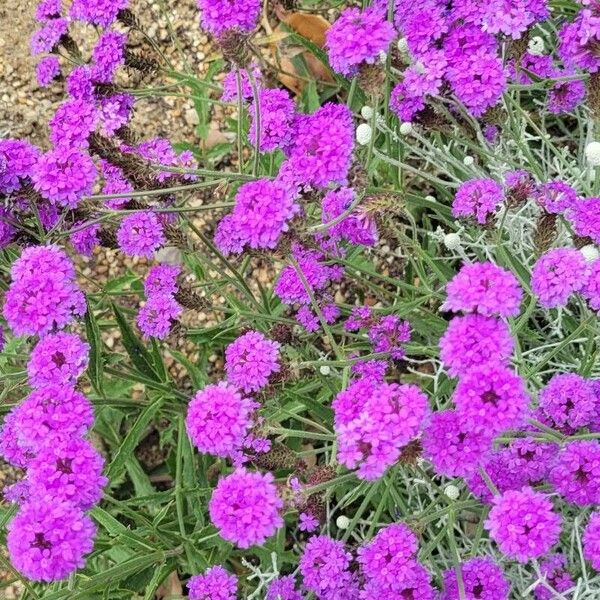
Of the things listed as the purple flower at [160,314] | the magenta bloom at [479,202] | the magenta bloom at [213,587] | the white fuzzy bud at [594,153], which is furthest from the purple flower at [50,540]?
the white fuzzy bud at [594,153]

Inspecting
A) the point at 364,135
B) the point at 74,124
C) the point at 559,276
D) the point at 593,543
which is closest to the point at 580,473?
the point at 593,543

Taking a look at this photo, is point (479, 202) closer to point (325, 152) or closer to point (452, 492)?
point (325, 152)

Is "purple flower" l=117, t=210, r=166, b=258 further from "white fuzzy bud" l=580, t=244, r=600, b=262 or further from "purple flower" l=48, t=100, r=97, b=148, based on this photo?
"white fuzzy bud" l=580, t=244, r=600, b=262

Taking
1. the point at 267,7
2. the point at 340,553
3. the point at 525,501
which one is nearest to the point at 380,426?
the point at 525,501

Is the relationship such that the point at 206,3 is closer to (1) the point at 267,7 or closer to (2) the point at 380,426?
(2) the point at 380,426

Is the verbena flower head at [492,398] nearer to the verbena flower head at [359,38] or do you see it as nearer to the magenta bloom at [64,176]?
the verbena flower head at [359,38]

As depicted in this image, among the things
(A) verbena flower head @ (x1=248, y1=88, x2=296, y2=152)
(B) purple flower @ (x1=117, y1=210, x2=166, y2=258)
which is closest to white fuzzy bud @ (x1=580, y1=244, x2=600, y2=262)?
(A) verbena flower head @ (x1=248, y1=88, x2=296, y2=152)

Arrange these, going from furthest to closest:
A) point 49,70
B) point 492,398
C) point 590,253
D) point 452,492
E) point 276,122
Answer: point 49,70, point 276,122, point 452,492, point 590,253, point 492,398
